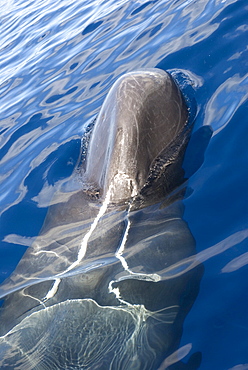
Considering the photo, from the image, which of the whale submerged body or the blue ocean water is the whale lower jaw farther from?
the blue ocean water

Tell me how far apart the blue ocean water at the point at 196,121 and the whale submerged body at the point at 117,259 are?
9.7 inches

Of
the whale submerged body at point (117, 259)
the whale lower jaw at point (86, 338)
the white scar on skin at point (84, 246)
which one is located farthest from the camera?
the white scar on skin at point (84, 246)

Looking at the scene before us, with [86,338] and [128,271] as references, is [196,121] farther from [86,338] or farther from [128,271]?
[86,338]

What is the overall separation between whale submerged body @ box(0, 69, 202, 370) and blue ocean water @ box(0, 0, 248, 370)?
0.81 feet

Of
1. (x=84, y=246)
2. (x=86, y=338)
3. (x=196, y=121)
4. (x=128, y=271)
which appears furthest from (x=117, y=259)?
(x=196, y=121)

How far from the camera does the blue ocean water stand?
4281 millimetres

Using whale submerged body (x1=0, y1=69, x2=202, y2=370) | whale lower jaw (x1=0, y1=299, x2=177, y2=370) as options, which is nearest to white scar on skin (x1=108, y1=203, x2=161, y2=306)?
whale submerged body (x1=0, y1=69, x2=202, y2=370)

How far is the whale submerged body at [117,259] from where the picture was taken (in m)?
4.12

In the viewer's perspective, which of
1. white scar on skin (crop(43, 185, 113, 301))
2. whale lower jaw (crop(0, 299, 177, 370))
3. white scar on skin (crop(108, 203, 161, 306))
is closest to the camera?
whale lower jaw (crop(0, 299, 177, 370))

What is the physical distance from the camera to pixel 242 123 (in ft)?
20.6

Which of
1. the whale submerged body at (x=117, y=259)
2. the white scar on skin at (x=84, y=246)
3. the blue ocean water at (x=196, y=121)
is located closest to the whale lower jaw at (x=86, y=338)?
the whale submerged body at (x=117, y=259)

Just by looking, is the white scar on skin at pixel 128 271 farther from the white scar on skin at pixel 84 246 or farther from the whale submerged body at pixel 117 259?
the white scar on skin at pixel 84 246

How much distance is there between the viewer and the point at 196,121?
6.45 m

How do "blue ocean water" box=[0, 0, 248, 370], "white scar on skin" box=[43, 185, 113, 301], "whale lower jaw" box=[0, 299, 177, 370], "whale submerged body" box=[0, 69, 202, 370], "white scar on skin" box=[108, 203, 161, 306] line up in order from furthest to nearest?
1. "white scar on skin" box=[43, 185, 113, 301]
2. "white scar on skin" box=[108, 203, 161, 306]
3. "blue ocean water" box=[0, 0, 248, 370]
4. "whale submerged body" box=[0, 69, 202, 370]
5. "whale lower jaw" box=[0, 299, 177, 370]
